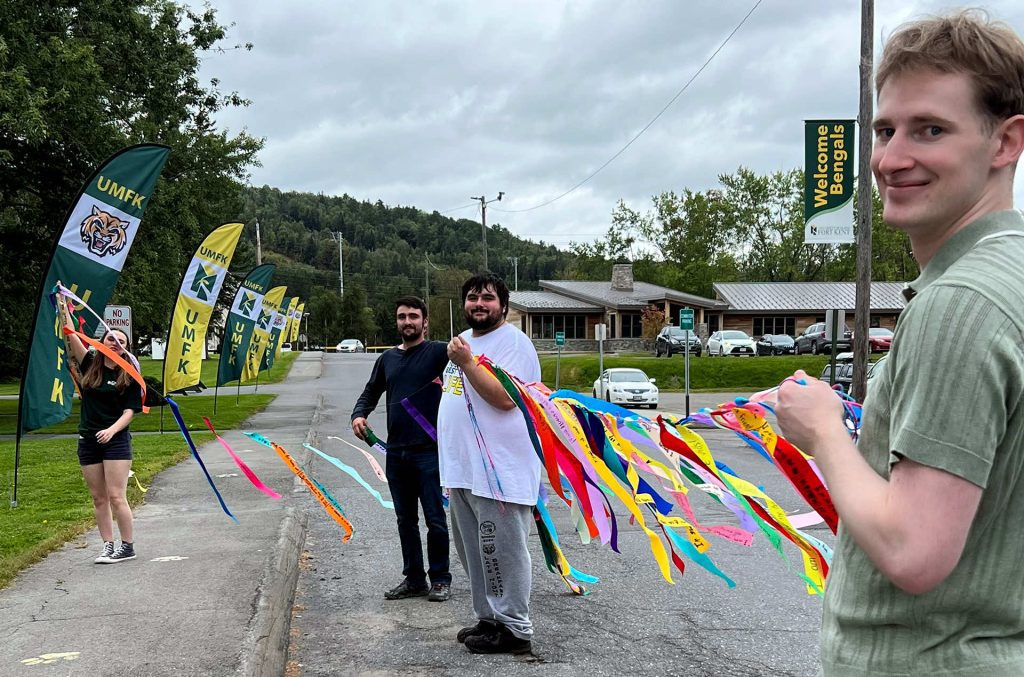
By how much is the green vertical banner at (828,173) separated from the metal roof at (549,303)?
140 feet

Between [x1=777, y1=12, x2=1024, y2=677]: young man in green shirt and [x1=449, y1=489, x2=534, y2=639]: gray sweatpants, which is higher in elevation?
[x1=777, y1=12, x2=1024, y2=677]: young man in green shirt

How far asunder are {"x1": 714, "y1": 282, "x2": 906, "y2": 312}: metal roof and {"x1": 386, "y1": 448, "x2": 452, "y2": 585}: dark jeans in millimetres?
55475

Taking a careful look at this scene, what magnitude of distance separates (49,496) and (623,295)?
176 feet

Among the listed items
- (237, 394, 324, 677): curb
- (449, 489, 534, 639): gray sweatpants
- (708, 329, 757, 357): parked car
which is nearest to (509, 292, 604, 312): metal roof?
(708, 329, 757, 357): parked car

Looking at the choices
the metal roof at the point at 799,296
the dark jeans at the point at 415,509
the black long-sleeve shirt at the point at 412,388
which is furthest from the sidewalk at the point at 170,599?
the metal roof at the point at 799,296

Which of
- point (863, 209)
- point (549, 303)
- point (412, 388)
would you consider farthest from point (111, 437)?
point (549, 303)

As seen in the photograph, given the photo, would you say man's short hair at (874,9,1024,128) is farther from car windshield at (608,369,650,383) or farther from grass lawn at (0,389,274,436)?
car windshield at (608,369,650,383)

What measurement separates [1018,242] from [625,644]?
433 centimetres

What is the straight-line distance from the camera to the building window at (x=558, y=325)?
202 ft

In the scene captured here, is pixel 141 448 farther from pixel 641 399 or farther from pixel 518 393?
pixel 641 399

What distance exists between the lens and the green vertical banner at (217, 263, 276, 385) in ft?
82.4

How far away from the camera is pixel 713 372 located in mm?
39219

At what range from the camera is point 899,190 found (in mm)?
1382

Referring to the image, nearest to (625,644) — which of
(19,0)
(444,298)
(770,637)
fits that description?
(770,637)
